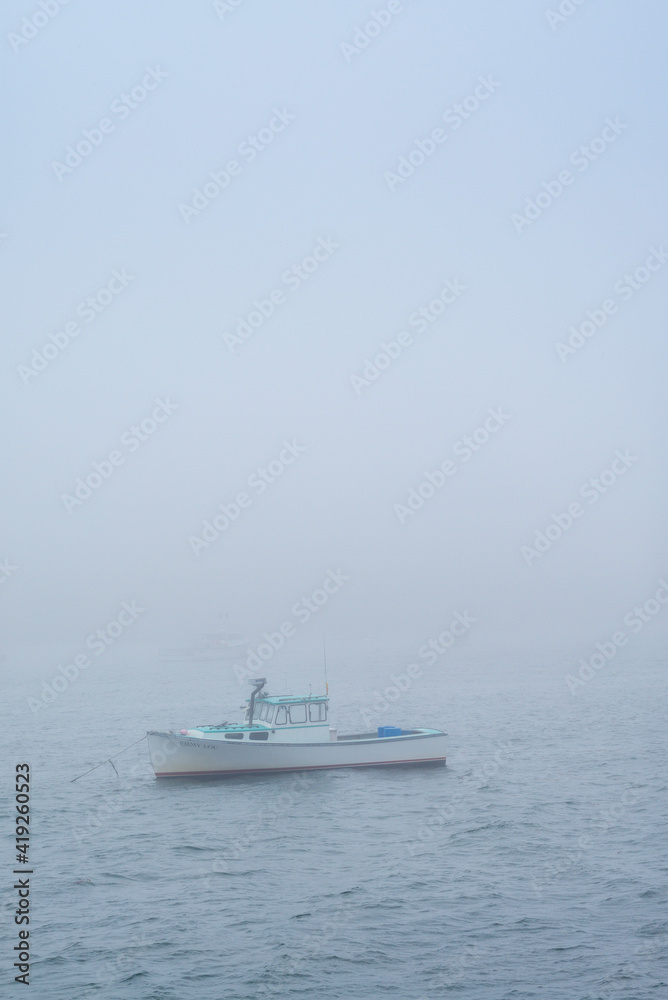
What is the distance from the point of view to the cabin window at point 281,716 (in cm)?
4409

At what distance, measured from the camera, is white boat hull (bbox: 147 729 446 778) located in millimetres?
42969

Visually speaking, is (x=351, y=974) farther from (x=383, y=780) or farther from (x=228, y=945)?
(x=383, y=780)

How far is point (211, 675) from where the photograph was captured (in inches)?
5625

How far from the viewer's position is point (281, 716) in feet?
145

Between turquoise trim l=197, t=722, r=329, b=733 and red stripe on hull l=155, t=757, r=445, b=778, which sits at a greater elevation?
turquoise trim l=197, t=722, r=329, b=733

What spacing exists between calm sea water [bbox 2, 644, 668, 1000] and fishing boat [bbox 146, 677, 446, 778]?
791 mm

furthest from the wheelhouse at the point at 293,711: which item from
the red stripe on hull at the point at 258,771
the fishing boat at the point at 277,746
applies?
the red stripe on hull at the point at 258,771

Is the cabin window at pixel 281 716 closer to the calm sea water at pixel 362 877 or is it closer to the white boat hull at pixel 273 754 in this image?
the white boat hull at pixel 273 754

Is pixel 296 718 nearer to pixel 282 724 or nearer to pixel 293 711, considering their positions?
pixel 293 711
